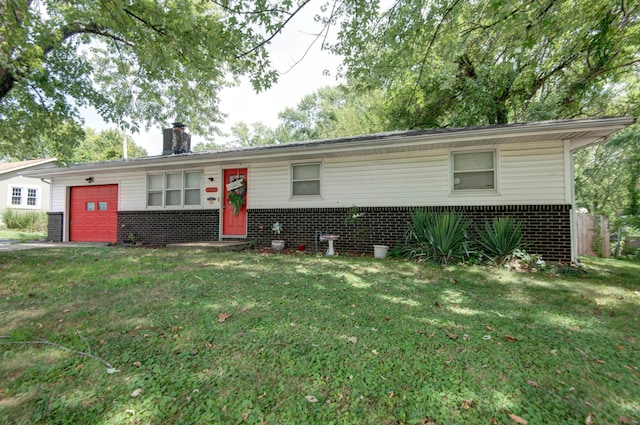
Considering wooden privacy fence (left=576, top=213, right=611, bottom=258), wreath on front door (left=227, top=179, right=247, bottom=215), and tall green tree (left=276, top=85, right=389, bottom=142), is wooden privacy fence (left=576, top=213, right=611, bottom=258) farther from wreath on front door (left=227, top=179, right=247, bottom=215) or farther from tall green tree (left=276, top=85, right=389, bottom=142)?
tall green tree (left=276, top=85, right=389, bottom=142)

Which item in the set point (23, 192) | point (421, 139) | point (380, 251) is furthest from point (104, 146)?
point (421, 139)

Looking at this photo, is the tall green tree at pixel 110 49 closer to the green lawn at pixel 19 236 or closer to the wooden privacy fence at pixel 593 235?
the green lawn at pixel 19 236

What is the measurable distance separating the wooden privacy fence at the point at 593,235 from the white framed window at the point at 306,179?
8.50m

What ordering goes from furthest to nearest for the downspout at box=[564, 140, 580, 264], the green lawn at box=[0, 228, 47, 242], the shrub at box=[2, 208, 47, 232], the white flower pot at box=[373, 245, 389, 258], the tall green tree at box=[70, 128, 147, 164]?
the tall green tree at box=[70, 128, 147, 164]
the shrub at box=[2, 208, 47, 232]
the green lawn at box=[0, 228, 47, 242]
the white flower pot at box=[373, 245, 389, 258]
the downspout at box=[564, 140, 580, 264]

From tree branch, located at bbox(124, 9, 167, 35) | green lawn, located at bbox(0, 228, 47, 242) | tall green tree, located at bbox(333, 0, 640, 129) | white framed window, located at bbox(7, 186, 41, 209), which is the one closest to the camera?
tree branch, located at bbox(124, 9, 167, 35)

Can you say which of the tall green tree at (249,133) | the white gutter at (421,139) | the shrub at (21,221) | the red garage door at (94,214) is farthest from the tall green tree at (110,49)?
the tall green tree at (249,133)

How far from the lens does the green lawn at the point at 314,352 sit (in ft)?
5.51

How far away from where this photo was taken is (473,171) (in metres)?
7.02

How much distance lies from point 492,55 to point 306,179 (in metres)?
7.42

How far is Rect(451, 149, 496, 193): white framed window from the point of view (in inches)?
271

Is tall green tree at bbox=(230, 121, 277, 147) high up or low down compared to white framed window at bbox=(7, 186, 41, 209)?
up

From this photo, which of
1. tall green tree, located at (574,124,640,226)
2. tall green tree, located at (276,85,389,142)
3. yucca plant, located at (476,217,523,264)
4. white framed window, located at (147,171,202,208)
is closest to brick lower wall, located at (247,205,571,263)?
yucca plant, located at (476,217,523,264)

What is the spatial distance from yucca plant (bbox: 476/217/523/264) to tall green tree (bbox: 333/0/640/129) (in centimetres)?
326

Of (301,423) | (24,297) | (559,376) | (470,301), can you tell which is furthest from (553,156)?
(24,297)
